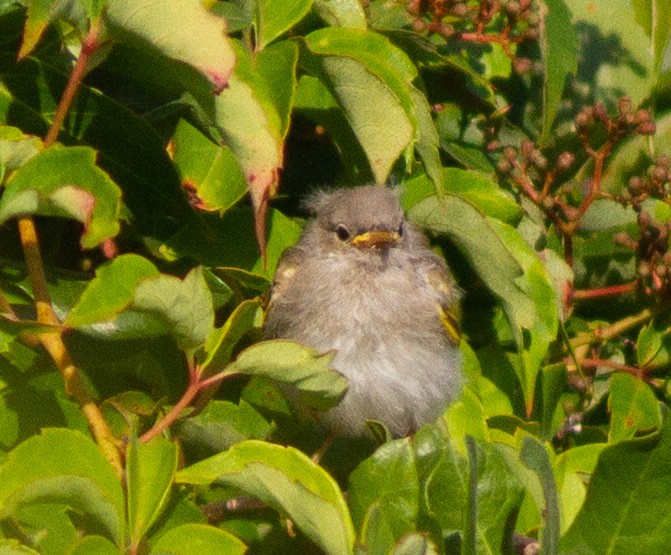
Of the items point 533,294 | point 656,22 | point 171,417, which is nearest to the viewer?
point 171,417

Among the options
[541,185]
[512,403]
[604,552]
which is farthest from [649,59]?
[604,552]

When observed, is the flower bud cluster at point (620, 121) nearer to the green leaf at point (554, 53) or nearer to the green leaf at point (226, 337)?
the green leaf at point (554, 53)

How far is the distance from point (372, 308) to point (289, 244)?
764 mm

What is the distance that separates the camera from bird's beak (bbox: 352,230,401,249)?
13.2ft

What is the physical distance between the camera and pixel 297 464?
81.6 inches

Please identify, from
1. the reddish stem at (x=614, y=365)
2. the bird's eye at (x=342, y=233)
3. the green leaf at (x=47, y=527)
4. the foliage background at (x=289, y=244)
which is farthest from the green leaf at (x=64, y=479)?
the bird's eye at (x=342, y=233)

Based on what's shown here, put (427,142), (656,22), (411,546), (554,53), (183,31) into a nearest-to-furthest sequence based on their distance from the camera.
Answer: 1. (411,546)
2. (183,31)
3. (427,142)
4. (554,53)
5. (656,22)

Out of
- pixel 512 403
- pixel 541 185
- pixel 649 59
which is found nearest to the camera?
pixel 512 403

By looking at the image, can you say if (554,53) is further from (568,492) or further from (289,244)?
(568,492)

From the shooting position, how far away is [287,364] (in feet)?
7.07

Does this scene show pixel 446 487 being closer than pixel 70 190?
No

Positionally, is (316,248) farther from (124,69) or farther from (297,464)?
(297,464)

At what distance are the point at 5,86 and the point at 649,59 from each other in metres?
2.31

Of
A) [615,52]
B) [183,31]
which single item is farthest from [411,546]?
[615,52]
